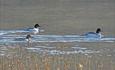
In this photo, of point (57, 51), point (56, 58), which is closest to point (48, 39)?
point (57, 51)

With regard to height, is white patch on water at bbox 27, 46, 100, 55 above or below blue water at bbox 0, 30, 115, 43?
below

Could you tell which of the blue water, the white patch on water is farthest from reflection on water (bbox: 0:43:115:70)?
the blue water

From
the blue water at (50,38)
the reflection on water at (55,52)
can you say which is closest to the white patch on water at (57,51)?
the reflection on water at (55,52)

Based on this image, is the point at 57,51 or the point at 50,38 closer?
the point at 57,51

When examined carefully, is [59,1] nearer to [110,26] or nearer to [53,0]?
[53,0]

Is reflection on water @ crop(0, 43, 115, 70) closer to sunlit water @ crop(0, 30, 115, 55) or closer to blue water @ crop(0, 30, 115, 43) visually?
sunlit water @ crop(0, 30, 115, 55)

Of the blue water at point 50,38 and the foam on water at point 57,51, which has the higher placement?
the blue water at point 50,38

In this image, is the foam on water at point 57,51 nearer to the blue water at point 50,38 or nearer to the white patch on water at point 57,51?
the white patch on water at point 57,51

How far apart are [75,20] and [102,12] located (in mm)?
2494

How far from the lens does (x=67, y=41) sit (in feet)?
47.9

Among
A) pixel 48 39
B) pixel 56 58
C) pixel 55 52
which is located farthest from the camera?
pixel 48 39

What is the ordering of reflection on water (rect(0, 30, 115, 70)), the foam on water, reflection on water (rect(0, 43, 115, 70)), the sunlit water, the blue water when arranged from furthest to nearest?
the blue water, the sunlit water, the foam on water, reflection on water (rect(0, 30, 115, 70)), reflection on water (rect(0, 43, 115, 70))

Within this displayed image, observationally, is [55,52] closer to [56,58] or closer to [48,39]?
[56,58]

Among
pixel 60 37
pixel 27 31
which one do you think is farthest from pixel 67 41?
pixel 27 31
